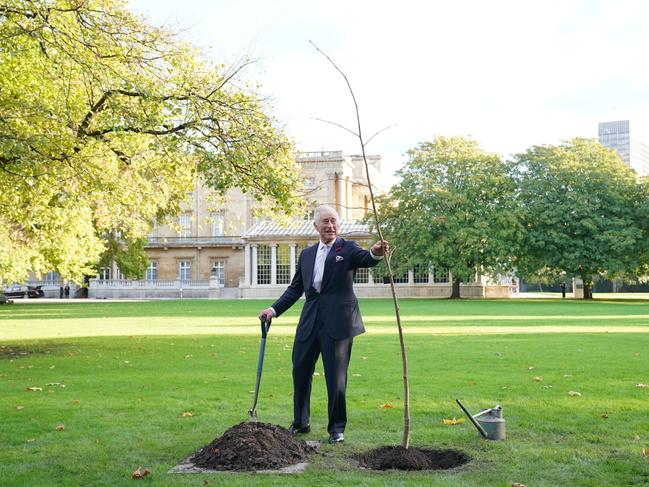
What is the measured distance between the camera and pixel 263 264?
65188mm

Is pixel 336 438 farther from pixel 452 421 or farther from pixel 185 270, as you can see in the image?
pixel 185 270

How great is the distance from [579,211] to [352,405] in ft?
150

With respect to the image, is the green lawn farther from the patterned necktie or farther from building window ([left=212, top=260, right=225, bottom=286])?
building window ([left=212, top=260, right=225, bottom=286])

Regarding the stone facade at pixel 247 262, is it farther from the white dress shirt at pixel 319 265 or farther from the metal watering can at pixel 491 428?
the metal watering can at pixel 491 428

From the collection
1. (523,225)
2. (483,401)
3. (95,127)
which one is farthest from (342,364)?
(523,225)

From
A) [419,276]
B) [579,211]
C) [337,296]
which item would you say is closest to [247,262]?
[419,276]

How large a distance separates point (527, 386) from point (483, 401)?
151 centimetres

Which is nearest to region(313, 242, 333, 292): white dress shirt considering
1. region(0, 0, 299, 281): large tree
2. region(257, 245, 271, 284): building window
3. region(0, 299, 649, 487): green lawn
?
region(0, 299, 649, 487): green lawn

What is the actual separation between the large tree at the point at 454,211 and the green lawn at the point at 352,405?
109ft

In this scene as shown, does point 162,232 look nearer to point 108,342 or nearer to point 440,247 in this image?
point 440,247

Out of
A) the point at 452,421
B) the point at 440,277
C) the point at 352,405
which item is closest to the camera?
the point at 452,421

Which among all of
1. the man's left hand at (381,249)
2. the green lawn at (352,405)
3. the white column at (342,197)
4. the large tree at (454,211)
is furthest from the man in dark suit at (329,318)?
the white column at (342,197)

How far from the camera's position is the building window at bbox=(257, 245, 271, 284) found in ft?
213

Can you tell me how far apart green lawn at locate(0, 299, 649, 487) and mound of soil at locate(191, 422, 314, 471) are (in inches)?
9.1
